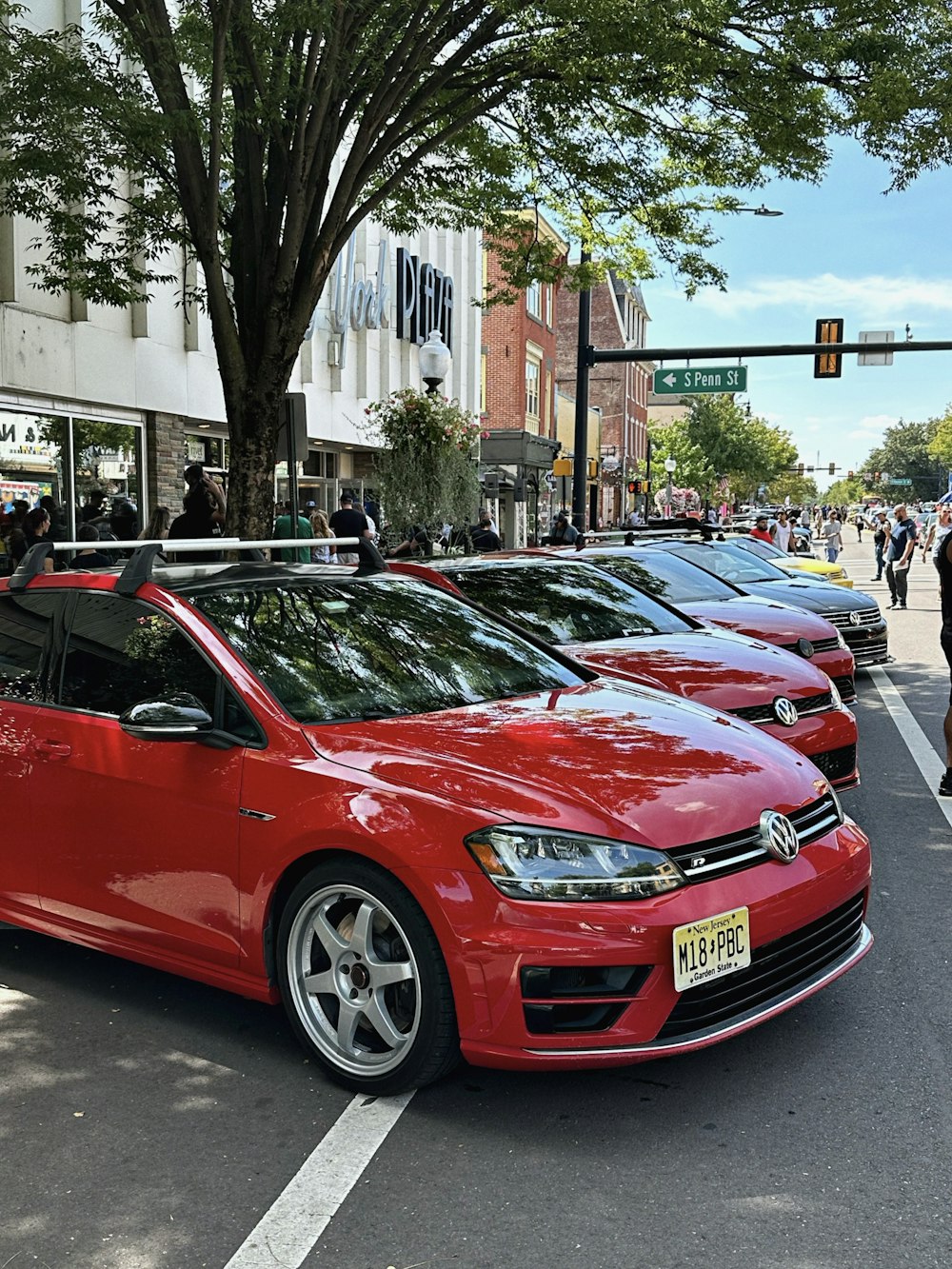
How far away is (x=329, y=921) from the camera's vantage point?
3.96 meters

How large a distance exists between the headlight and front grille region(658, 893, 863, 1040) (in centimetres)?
33

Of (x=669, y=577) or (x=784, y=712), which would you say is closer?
(x=784, y=712)

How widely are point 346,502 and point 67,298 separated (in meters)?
4.57

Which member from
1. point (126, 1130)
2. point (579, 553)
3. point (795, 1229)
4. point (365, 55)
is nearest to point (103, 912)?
point (126, 1130)

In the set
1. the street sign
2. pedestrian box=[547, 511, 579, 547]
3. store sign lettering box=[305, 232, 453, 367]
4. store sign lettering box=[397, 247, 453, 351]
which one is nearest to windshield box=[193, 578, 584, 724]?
pedestrian box=[547, 511, 579, 547]

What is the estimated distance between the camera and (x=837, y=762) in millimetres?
6855

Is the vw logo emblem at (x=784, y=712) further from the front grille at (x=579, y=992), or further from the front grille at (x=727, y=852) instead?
the front grille at (x=579, y=992)

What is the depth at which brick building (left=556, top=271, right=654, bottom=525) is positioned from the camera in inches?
2744

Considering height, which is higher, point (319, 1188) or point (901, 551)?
point (901, 551)

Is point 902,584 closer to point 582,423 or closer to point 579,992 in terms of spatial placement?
point 582,423

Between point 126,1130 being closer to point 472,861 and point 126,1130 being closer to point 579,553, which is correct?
point 472,861

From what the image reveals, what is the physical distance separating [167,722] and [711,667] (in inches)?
143

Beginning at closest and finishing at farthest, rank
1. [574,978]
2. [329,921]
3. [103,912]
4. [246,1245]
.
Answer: [246,1245] < [574,978] < [329,921] < [103,912]

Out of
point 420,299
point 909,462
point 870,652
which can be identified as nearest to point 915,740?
point 870,652
